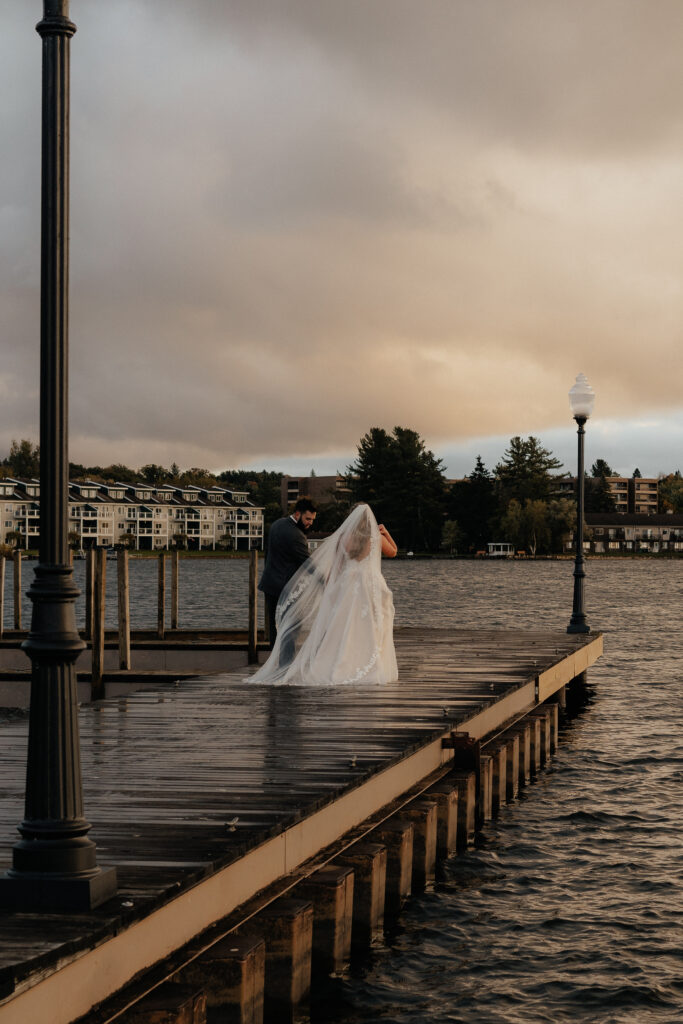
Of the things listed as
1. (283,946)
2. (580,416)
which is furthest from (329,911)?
(580,416)

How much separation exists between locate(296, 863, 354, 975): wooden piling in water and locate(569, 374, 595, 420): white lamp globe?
16.6 m

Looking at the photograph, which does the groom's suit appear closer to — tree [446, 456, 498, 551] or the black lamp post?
the black lamp post

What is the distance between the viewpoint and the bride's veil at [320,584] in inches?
579

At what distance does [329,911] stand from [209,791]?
1137 millimetres

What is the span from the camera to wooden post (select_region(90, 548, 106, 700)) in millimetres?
18078

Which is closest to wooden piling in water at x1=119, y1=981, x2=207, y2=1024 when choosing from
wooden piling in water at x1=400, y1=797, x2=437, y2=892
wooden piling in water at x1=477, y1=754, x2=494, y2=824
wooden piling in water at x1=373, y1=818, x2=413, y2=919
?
wooden piling in water at x1=373, y1=818, x2=413, y2=919

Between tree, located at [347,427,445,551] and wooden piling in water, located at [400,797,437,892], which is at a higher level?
tree, located at [347,427,445,551]

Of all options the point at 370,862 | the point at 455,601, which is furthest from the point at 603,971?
the point at 455,601

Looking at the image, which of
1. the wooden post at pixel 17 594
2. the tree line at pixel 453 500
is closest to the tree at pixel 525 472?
the tree line at pixel 453 500

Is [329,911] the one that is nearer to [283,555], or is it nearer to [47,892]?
[47,892]

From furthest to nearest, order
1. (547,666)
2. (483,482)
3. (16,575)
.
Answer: (483,482), (16,575), (547,666)

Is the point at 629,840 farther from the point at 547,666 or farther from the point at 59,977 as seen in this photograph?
the point at 59,977

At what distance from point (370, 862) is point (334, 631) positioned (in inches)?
232

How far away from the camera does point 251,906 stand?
7.21 m
